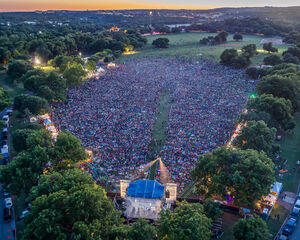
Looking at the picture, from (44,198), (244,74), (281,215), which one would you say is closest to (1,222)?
(44,198)

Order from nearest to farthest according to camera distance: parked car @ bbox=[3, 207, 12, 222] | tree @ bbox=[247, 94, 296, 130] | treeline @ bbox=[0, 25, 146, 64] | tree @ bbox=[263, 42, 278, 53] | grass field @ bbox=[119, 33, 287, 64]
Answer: parked car @ bbox=[3, 207, 12, 222] → tree @ bbox=[247, 94, 296, 130] → treeline @ bbox=[0, 25, 146, 64] → grass field @ bbox=[119, 33, 287, 64] → tree @ bbox=[263, 42, 278, 53]

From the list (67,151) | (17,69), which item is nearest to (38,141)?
(67,151)

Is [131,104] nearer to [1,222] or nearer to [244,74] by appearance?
[1,222]

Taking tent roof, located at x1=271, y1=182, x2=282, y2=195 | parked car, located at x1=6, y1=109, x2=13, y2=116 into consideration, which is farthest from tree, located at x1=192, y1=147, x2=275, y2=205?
parked car, located at x1=6, y1=109, x2=13, y2=116

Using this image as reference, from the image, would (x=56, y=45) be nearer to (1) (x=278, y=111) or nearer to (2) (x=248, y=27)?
(1) (x=278, y=111)

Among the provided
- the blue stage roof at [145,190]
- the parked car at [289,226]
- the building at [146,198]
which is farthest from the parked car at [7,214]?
the parked car at [289,226]

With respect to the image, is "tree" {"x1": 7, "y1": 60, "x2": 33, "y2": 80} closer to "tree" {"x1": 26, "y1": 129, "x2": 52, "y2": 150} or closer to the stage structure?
"tree" {"x1": 26, "y1": 129, "x2": 52, "y2": 150}

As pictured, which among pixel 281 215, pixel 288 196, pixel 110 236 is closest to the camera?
pixel 110 236

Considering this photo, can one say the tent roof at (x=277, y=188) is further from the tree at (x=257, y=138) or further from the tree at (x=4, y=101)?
the tree at (x=4, y=101)
